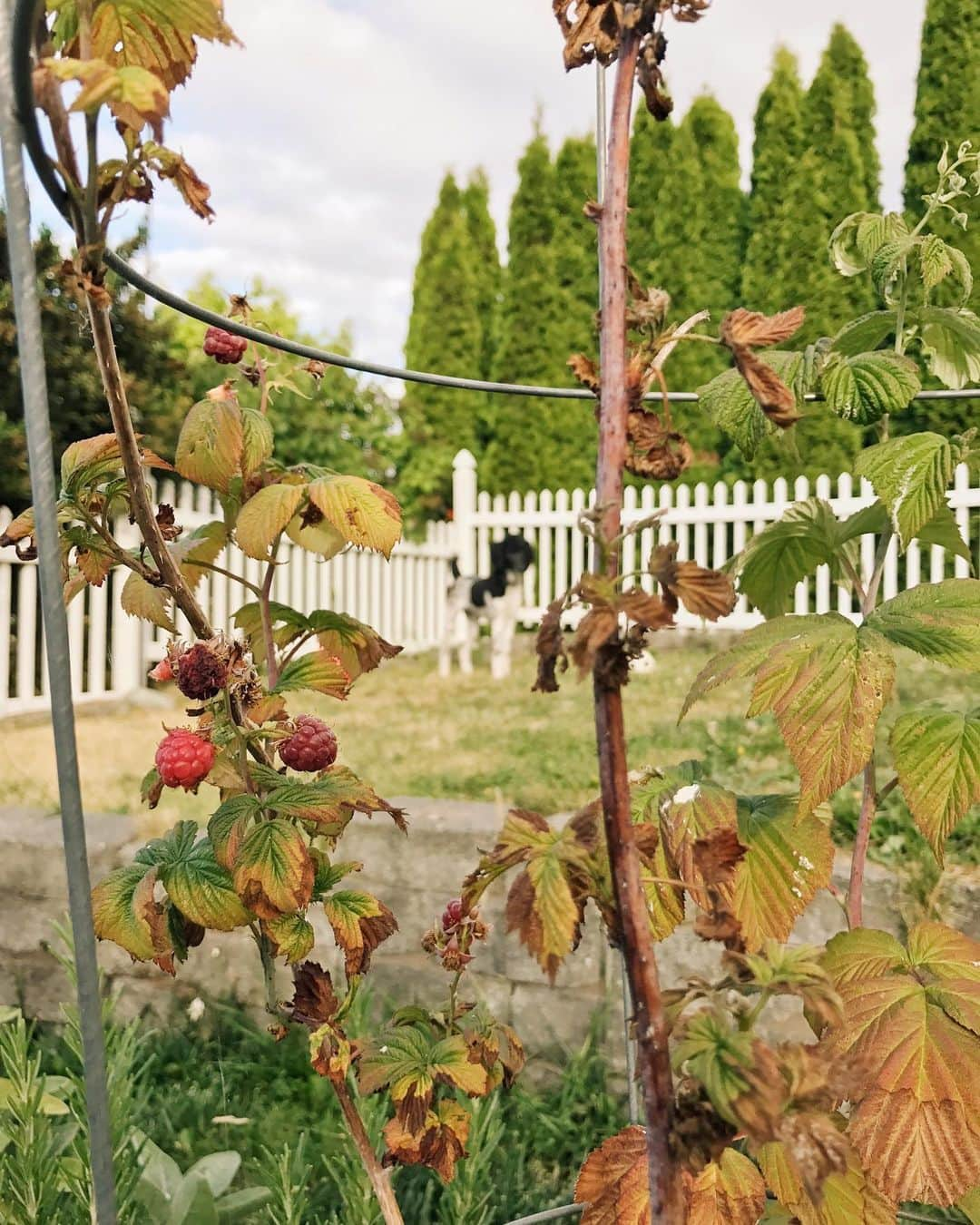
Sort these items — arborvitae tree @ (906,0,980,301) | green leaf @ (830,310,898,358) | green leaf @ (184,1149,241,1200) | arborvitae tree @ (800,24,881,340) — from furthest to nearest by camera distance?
arborvitae tree @ (800,24,881,340), arborvitae tree @ (906,0,980,301), green leaf @ (184,1149,241,1200), green leaf @ (830,310,898,358)

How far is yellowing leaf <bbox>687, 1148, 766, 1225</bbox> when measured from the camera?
2.52 feet

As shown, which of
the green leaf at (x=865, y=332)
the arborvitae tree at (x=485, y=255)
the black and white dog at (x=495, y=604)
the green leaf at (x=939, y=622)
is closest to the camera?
the green leaf at (x=939, y=622)

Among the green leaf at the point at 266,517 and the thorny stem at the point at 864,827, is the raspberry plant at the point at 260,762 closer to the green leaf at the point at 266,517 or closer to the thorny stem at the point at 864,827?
the green leaf at the point at 266,517

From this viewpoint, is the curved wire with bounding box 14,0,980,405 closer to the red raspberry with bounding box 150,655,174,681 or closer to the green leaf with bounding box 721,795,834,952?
the red raspberry with bounding box 150,655,174,681

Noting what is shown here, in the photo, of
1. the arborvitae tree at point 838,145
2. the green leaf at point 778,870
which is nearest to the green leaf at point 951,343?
the green leaf at point 778,870

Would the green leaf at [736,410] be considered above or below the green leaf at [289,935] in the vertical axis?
above

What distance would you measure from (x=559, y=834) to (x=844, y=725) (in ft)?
1.12

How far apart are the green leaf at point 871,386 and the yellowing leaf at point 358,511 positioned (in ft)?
1.43

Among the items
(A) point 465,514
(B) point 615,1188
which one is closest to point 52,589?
(B) point 615,1188

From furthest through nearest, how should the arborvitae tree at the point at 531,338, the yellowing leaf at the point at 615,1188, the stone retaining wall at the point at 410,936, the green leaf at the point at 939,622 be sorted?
the arborvitae tree at the point at 531,338 < the stone retaining wall at the point at 410,936 < the green leaf at the point at 939,622 < the yellowing leaf at the point at 615,1188

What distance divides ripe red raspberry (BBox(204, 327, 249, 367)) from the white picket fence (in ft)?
9.92

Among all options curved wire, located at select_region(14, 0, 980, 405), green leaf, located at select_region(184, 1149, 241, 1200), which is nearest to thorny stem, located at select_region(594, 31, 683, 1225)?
curved wire, located at select_region(14, 0, 980, 405)

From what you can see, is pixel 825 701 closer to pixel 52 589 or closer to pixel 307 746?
pixel 307 746

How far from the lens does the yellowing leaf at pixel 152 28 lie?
705 millimetres
